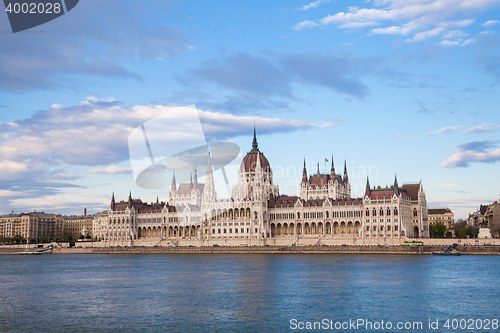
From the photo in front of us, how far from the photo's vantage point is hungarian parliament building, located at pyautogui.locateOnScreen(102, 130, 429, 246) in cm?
13825

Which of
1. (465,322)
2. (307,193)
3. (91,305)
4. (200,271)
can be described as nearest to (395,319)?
(465,322)

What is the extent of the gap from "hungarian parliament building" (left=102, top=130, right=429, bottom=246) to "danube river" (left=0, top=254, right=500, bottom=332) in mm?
59115

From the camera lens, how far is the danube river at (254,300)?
4047 centimetres

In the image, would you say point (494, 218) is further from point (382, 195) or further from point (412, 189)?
point (382, 195)

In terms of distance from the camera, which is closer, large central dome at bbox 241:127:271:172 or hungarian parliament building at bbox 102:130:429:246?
hungarian parliament building at bbox 102:130:429:246

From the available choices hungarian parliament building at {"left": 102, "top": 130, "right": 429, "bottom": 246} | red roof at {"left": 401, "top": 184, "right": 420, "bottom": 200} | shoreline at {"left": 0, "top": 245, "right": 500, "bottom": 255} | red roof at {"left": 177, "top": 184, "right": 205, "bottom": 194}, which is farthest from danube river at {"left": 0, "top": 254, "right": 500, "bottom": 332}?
red roof at {"left": 177, "top": 184, "right": 205, "bottom": 194}

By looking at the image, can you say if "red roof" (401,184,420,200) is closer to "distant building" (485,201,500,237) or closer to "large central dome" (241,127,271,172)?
"distant building" (485,201,500,237)

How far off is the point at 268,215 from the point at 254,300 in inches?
4151

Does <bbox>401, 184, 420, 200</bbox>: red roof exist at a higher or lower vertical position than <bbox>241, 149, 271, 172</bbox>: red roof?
lower

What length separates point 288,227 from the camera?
6053 inches

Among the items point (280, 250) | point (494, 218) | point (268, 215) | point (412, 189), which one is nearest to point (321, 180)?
point (268, 215)

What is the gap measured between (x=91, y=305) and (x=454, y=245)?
88.7 metres

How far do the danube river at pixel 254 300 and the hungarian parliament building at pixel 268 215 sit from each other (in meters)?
59.1

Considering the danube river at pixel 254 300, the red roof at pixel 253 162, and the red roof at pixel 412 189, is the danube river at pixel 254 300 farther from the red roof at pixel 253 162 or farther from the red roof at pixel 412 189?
the red roof at pixel 253 162
